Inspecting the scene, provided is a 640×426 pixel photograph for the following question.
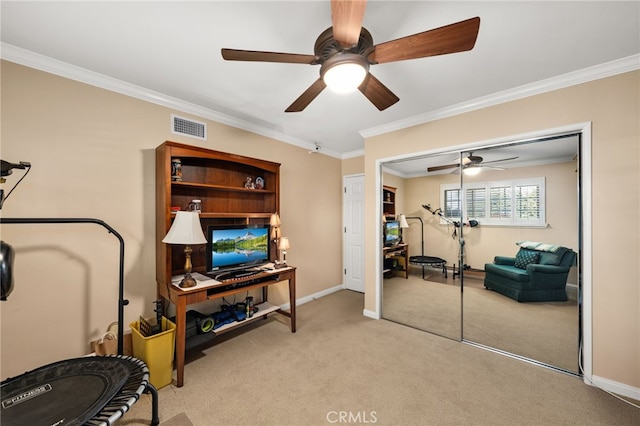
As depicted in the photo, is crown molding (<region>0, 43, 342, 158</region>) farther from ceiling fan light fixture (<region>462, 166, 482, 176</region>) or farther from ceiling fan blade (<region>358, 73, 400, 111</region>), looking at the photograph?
ceiling fan light fixture (<region>462, 166, 482, 176</region>)

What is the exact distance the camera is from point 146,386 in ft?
5.00

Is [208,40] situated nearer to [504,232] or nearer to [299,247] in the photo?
[299,247]

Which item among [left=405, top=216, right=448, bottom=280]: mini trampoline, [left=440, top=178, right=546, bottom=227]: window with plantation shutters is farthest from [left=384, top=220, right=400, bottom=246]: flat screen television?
[left=440, top=178, right=546, bottom=227]: window with plantation shutters

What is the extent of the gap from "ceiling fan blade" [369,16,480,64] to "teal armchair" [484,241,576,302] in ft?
7.16

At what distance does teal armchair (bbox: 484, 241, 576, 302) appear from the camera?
91.8 inches

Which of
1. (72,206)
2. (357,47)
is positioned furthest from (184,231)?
(357,47)

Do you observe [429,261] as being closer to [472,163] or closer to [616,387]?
[472,163]

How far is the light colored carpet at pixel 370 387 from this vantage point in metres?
1.73

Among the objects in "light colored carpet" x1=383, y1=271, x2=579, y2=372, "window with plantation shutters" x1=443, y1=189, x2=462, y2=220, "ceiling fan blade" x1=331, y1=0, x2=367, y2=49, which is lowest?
"light colored carpet" x1=383, y1=271, x2=579, y2=372

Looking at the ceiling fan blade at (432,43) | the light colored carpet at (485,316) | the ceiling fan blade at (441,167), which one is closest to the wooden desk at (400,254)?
the light colored carpet at (485,316)

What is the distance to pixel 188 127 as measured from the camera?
2.75 meters

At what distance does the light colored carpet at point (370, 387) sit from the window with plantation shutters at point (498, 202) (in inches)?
54.2

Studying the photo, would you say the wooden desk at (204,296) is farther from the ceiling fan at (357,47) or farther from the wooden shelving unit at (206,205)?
the ceiling fan at (357,47)

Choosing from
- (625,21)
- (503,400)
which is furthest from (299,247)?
(625,21)
